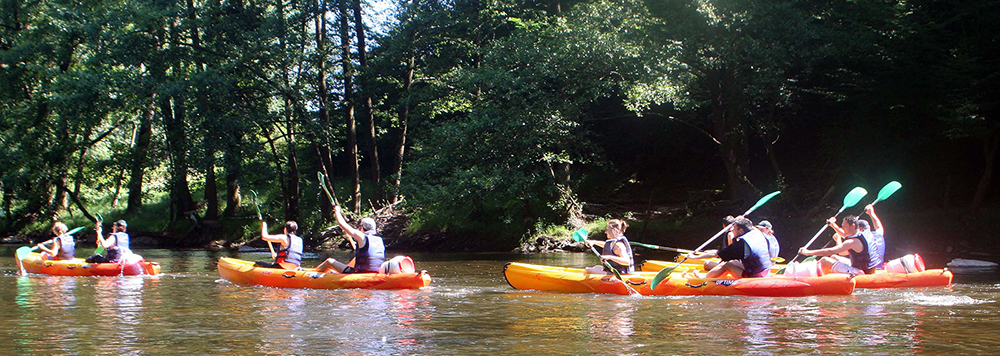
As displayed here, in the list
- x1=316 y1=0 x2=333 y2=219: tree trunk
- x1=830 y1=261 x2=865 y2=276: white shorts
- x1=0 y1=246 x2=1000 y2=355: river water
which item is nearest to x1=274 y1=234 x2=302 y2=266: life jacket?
x1=0 y1=246 x2=1000 y2=355: river water

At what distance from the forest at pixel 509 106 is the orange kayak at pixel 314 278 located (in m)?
3.76

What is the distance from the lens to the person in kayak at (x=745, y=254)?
9820 mm

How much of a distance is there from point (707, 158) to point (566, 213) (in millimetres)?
5943

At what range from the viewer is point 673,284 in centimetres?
1005

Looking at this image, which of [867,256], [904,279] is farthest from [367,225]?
[904,279]

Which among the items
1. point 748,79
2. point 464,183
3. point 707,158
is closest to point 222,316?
point 464,183

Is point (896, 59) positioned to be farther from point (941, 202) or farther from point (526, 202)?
point (526, 202)

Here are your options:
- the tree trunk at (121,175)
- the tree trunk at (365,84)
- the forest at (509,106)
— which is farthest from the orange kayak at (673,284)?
the tree trunk at (121,175)

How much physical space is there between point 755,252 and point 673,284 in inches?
39.9

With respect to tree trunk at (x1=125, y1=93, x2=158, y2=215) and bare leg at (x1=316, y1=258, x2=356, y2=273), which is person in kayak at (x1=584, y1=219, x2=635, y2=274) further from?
tree trunk at (x1=125, y1=93, x2=158, y2=215)

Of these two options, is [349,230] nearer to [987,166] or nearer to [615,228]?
[615,228]

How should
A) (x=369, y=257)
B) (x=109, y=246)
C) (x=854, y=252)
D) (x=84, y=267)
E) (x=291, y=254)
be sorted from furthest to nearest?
(x=84, y=267), (x=109, y=246), (x=291, y=254), (x=369, y=257), (x=854, y=252)

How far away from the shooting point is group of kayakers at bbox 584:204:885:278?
985cm

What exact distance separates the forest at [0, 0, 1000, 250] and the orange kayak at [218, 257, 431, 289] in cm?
376
